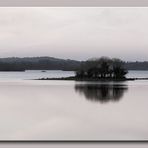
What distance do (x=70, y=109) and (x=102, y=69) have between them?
43cm

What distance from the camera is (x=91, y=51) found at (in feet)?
9.45

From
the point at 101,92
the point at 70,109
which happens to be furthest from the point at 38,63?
the point at 101,92

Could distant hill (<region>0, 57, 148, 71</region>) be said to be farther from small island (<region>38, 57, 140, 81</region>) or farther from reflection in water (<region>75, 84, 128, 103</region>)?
reflection in water (<region>75, 84, 128, 103</region>)

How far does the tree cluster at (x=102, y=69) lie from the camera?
2898 mm

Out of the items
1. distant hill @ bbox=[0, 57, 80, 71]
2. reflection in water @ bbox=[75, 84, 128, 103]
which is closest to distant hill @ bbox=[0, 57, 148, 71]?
distant hill @ bbox=[0, 57, 80, 71]

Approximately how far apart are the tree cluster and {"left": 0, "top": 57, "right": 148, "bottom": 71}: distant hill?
51mm

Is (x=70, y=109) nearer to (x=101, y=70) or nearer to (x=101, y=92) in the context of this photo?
(x=101, y=92)

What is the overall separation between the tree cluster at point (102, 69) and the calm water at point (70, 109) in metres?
Result: 0.08

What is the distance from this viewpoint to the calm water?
2826 millimetres

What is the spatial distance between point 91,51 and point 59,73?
32 centimetres

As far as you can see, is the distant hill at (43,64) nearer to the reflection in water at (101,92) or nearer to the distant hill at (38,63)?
the distant hill at (38,63)

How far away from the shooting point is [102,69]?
2.94 metres

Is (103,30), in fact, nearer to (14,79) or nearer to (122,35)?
(122,35)

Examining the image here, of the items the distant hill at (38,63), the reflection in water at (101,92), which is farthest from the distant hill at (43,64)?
the reflection in water at (101,92)
